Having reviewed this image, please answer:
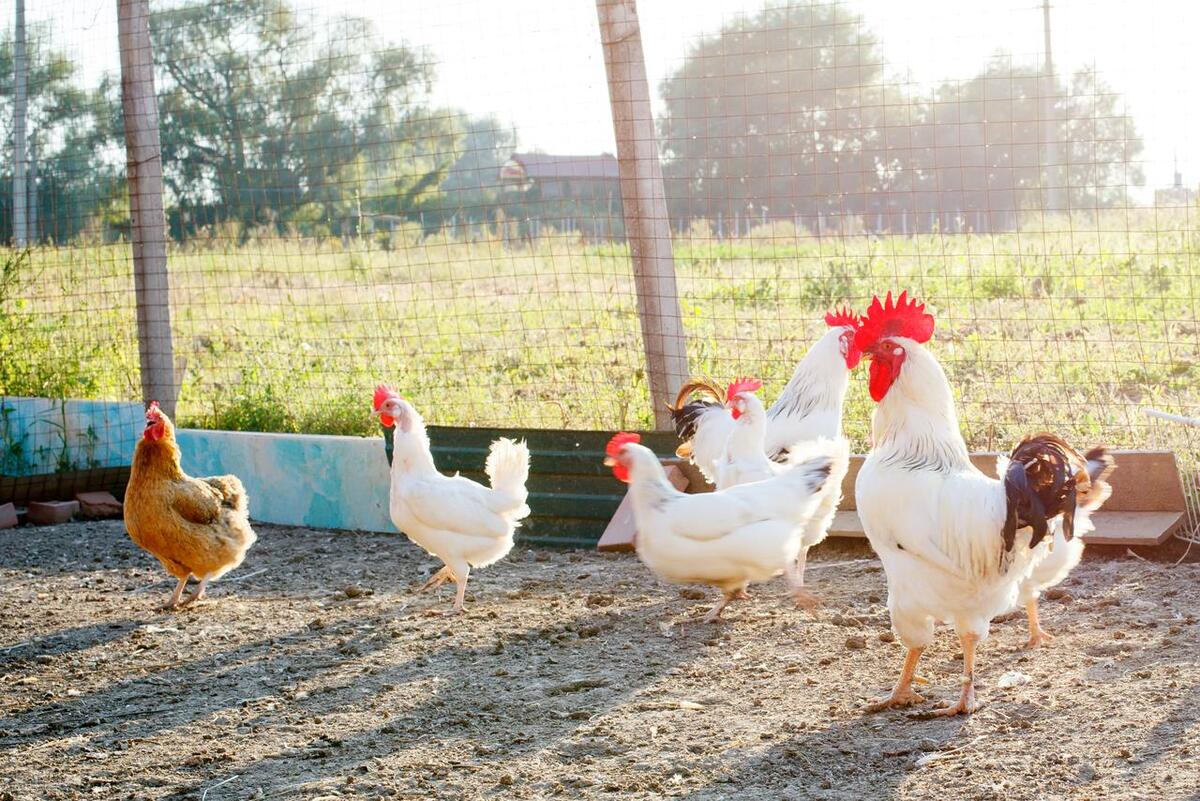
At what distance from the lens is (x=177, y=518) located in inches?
219

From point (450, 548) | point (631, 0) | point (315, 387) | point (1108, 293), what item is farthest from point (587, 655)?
point (1108, 293)

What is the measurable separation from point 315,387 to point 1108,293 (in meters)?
6.81

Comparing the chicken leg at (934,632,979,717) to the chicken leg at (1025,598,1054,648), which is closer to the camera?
the chicken leg at (934,632,979,717)

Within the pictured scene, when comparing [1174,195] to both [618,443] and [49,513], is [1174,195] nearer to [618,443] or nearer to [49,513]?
[618,443]

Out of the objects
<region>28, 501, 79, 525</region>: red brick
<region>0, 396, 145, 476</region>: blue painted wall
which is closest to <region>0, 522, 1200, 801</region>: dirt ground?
<region>28, 501, 79, 525</region>: red brick

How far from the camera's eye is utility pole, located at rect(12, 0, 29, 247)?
9.12 metres

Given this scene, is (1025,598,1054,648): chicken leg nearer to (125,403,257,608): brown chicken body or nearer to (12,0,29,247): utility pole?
(125,403,257,608): brown chicken body

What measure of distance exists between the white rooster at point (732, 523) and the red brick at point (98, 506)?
15.3ft

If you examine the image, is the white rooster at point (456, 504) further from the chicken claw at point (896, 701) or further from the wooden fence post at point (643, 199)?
the chicken claw at point (896, 701)

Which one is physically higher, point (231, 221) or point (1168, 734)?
point (231, 221)

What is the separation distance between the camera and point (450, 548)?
17.6ft

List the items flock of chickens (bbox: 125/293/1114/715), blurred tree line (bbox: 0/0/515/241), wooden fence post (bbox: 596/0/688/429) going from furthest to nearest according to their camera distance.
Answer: blurred tree line (bbox: 0/0/515/241), wooden fence post (bbox: 596/0/688/429), flock of chickens (bbox: 125/293/1114/715)

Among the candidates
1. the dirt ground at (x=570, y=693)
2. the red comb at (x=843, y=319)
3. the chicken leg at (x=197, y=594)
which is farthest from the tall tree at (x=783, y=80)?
the chicken leg at (x=197, y=594)

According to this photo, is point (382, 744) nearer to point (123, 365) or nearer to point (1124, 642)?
point (1124, 642)
